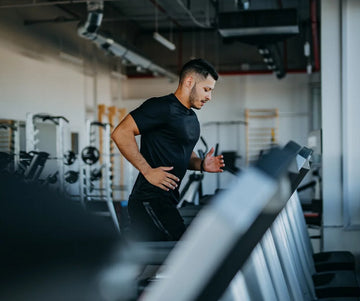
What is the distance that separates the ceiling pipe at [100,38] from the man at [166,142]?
16.3 feet

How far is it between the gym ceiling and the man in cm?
380

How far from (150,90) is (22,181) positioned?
12783 millimetres

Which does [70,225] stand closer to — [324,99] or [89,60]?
[324,99]

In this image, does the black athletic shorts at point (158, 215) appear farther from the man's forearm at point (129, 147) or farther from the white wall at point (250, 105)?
the white wall at point (250, 105)

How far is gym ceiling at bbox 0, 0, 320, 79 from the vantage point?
6.46 metres

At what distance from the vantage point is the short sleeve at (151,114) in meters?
2.16

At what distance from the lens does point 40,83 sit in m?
8.59

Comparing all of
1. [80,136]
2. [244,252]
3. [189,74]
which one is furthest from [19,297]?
[80,136]

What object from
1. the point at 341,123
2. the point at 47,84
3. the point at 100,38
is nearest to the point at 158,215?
the point at 341,123

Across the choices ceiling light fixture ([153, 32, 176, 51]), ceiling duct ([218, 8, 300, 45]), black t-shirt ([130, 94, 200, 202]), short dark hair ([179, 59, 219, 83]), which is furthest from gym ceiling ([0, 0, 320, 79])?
black t-shirt ([130, 94, 200, 202])

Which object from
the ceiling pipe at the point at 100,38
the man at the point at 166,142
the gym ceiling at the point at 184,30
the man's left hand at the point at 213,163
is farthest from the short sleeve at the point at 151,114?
the ceiling pipe at the point at 100,38

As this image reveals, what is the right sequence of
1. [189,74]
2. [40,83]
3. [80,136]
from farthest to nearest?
[80,136] < [40,83] < [189,74]

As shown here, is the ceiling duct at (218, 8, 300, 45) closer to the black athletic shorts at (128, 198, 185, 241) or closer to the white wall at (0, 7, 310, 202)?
the white wall at (0, 7, 310, 202)

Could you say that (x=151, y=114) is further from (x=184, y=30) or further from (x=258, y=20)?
(x=184, y=30)
